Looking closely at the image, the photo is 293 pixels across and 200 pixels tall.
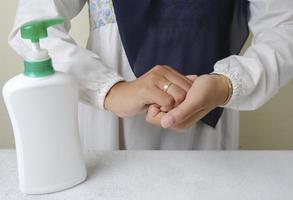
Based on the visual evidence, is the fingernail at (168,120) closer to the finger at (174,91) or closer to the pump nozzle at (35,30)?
the finger at (174,91)

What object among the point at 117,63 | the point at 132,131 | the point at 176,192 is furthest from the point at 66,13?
the point at 176,192

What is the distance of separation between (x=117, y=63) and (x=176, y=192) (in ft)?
0.95

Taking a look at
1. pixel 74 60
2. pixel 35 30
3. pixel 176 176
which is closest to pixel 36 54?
pixel 35 30

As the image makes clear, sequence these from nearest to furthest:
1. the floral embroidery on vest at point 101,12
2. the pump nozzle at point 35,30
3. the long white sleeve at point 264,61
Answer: the pump nozzle at point 35,30 < the long white sleeve at point 264,61 < the floral embroidery on vest at point 101,12

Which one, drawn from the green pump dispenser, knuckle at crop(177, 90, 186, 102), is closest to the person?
knuckle at crop(177, 90, 186, 102)

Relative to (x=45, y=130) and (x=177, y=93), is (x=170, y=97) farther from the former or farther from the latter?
(x=45, y=130)

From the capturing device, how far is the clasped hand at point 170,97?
21.7 inches

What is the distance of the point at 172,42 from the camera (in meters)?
0.71

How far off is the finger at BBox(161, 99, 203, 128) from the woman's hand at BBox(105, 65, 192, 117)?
0.02m

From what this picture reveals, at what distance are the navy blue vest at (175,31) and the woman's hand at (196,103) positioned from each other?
5.4 inches

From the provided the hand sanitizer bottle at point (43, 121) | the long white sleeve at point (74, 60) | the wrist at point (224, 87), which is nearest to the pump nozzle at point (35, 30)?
the hand sanitizer bottle at point (43, 121)

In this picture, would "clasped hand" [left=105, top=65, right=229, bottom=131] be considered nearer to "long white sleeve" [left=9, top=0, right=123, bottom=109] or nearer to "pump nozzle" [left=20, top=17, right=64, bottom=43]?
"long white sleeve" [left=9, top=0, right=123, bottom=109]

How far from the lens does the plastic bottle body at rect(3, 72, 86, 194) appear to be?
0.50 m

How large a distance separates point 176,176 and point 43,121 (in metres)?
0.19
